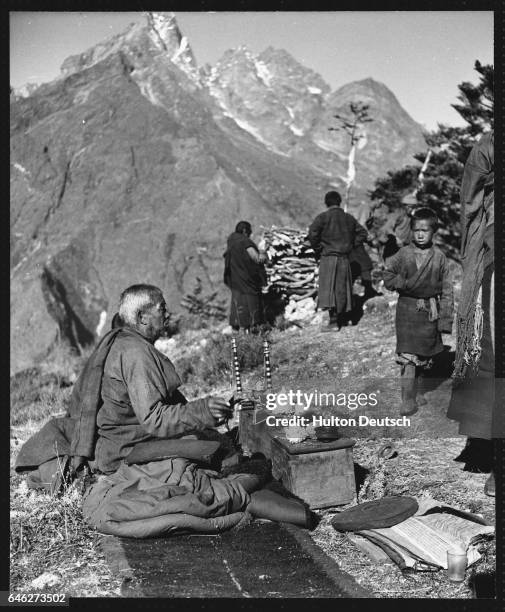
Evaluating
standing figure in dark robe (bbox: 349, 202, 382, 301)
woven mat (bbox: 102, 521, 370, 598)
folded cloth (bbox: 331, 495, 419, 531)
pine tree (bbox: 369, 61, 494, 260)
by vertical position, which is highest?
pine tree (bbox: 369, 61, 494, 260)

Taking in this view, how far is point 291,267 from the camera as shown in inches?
489

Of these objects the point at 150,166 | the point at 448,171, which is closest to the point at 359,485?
the point at 448,171

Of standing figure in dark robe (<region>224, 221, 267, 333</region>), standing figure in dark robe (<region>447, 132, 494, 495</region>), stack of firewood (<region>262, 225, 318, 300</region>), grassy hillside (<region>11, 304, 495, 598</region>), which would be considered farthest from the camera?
stack of firewood (<region>262, 225, 318, 300</region>)

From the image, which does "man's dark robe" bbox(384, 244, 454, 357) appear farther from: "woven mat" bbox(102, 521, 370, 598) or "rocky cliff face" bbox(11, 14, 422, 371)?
"rocky cliff face" bbox(11, 14, 422, 371)

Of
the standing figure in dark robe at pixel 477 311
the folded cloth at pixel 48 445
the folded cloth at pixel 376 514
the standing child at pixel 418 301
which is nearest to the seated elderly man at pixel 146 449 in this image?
the folded cloth at pixel 376 514

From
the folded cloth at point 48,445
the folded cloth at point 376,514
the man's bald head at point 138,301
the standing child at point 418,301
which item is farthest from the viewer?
the standing child at point 418,301

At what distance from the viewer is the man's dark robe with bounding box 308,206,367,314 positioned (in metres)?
9.68

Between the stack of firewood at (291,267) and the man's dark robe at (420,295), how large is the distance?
6391 millimetres

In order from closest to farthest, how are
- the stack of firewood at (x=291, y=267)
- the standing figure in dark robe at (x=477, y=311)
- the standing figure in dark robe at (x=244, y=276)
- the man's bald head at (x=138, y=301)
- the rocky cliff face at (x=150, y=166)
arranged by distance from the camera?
the man's bald head at (x=138, y=301) → the standing figure in dark robe at (x=477, y=311) → the standing figure in dark robe at (x=244, y=276) → the stack of firewood at (x=291, y=267) → the rocky cliff face at (x=150, y=166)

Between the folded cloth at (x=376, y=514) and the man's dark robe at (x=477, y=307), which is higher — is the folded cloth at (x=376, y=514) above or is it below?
below

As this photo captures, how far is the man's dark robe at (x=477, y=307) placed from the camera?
A: 449 cm

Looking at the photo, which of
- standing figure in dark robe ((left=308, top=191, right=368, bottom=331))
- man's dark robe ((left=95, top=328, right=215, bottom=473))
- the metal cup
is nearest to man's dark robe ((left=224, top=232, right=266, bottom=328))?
standing figure in dark robe ((left=308, top=191, right=368, bottom=331))

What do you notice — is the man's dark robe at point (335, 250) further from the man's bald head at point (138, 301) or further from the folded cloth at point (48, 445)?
the man's bald head at point (138, 301)
